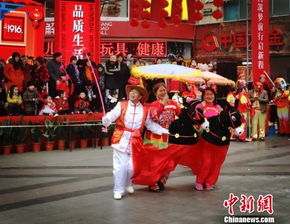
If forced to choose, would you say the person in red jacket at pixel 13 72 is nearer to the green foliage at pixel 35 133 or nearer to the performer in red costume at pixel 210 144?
the green foliage at pixel 35 133

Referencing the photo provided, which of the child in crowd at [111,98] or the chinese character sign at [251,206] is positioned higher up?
the child in crowd at [111,98]

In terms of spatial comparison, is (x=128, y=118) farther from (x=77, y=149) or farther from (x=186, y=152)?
(x=77, y=149)

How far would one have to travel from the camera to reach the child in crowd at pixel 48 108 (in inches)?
525

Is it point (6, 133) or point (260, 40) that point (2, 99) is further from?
point (260, 40)

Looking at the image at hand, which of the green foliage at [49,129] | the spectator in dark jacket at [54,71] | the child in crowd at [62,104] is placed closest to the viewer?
the green foliage at [49,129]

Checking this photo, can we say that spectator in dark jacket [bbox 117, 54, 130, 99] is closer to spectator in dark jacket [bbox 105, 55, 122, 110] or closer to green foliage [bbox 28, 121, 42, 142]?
spectator in dark jacket [bbox 105, 55, 122, 110]

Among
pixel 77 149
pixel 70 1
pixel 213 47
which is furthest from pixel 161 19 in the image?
pixel 213 47

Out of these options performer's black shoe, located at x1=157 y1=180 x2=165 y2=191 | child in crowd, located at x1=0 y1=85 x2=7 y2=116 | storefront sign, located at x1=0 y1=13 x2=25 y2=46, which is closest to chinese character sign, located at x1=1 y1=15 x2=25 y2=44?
Answer: storefront sign, located at x1=0 y1=13 x2=25 y2=46

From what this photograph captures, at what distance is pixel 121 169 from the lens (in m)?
7.31

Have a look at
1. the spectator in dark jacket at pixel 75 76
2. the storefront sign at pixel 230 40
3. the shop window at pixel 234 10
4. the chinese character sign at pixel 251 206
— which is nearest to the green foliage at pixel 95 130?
the spectator in dark jacket at pixel 75 76

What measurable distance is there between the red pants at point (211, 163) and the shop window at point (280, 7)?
63.6 ft

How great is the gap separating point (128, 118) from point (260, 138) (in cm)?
879

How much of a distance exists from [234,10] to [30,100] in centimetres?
1711

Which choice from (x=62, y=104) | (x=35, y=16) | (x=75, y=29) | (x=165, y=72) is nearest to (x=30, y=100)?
(x=62, y=104)
